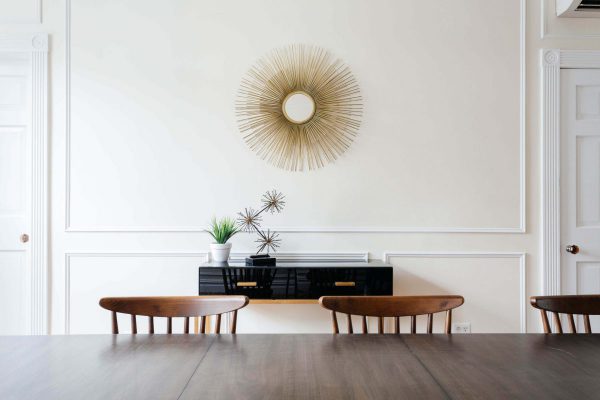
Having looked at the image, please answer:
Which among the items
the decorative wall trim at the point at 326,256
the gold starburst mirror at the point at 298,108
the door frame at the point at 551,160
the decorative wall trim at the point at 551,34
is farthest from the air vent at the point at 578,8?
the decorative wall trim at the point at 326,256

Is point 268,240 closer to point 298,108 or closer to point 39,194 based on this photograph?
point 298,108

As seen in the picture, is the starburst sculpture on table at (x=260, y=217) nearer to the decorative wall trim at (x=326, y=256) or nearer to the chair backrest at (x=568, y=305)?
the decorative wall trim at (x=326, y=256)

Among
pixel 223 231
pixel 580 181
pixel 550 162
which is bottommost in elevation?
pixel 223 231

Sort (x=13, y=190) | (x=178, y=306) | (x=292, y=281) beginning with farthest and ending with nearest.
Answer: (x=13, y=190), (x=292, y=281), (x=178, y=306)

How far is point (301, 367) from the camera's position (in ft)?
3.40

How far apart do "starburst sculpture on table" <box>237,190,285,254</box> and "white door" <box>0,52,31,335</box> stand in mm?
1347

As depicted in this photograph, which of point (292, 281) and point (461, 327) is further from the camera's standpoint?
point (461, 327)

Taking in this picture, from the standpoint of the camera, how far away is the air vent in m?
2.52

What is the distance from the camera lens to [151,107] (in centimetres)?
259

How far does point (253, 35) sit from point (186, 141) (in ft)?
2.46

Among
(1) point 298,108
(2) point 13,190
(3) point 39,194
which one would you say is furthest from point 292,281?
(2) point 13,190

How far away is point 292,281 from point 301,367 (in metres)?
1.25

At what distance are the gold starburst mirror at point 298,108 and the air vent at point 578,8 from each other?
1294mm

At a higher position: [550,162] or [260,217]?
[550,162]
